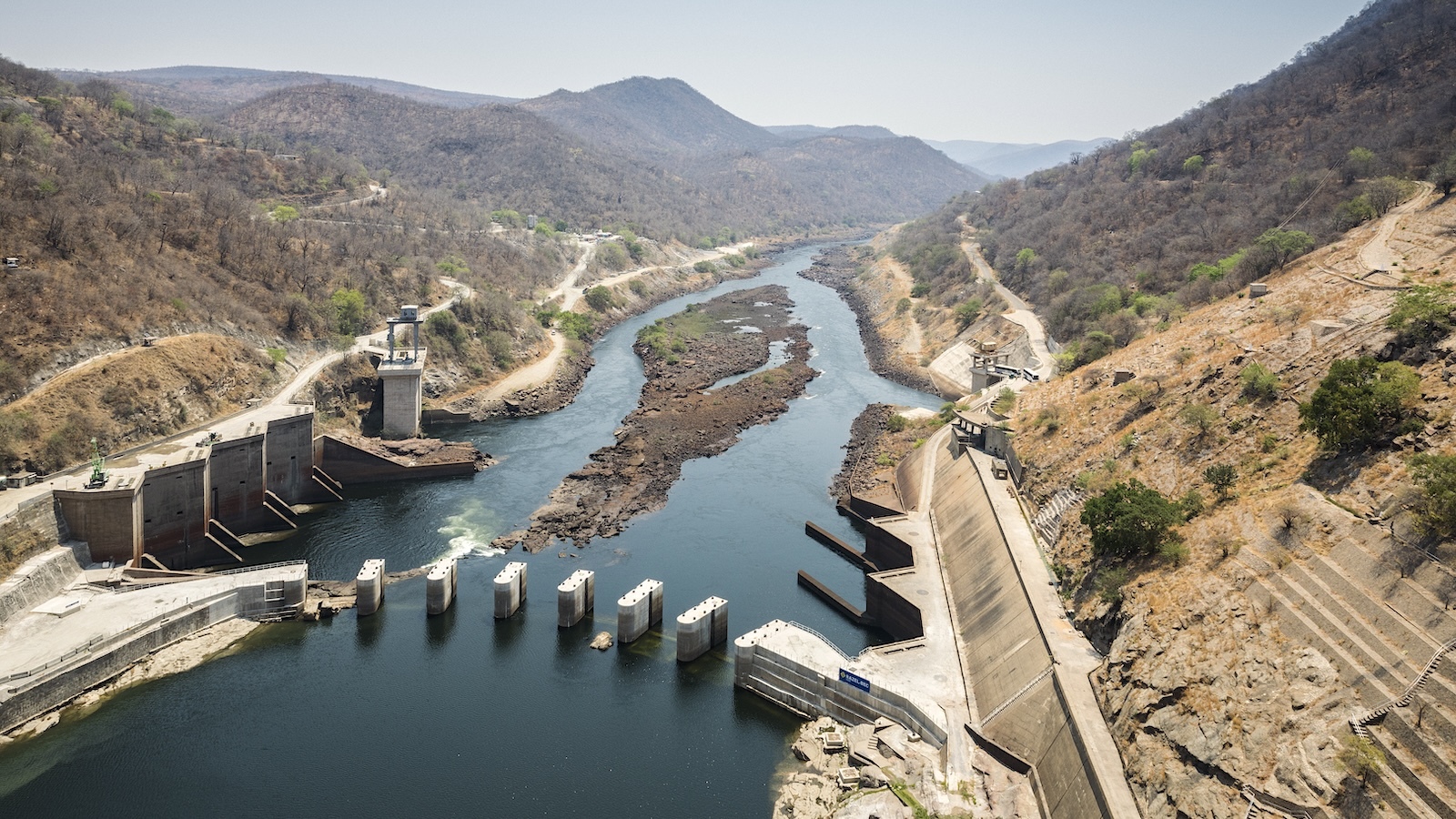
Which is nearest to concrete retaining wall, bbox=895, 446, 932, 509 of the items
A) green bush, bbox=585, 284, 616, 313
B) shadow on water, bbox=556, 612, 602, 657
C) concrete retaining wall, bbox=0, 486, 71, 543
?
shadow on water, bbox=556, 612, 602, 657

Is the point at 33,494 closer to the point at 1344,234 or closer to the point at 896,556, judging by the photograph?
the point at 896,556

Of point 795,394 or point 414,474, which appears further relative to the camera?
point 795,394

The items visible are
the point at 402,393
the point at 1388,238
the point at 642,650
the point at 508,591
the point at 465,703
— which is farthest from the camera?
the point at 402,393

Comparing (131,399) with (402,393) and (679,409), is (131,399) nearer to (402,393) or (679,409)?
(402,393)

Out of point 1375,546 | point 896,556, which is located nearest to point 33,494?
point 896,556

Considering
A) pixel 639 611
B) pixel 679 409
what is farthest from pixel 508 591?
pixel 679 409

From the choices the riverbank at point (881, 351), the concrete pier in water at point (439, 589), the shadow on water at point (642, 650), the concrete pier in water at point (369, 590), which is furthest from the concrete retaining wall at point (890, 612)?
the riverbank at point (881, 351)
